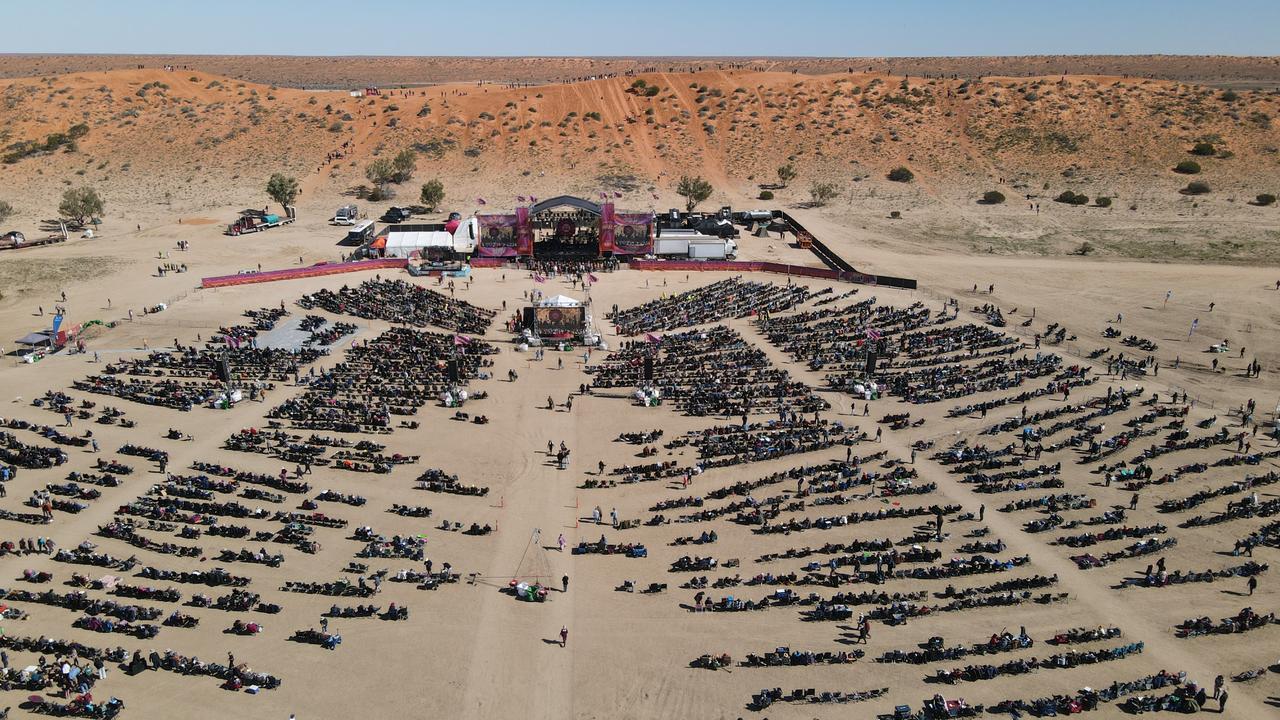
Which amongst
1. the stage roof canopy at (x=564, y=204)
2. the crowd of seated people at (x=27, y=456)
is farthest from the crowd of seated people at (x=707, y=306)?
the crowd of seated people at (x=27, y=456)

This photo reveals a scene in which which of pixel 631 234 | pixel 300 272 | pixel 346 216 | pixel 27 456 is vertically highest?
pixel 346 216

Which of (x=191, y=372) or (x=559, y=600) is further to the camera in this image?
(x=191, y=372)

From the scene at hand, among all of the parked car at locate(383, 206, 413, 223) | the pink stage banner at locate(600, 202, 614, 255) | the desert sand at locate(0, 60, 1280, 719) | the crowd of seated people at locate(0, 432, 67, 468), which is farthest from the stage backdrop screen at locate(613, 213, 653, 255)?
the crowd of seated people at locate(0, 432, 67, 468)

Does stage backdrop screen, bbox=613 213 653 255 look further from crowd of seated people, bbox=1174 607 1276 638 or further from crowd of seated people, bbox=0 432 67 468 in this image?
crowd of seated people, bbox=1174 607 1276 638

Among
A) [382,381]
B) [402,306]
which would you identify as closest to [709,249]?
[402,306]

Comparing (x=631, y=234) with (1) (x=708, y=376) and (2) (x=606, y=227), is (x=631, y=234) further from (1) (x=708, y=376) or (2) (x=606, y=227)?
(1) (x=708, y=376)

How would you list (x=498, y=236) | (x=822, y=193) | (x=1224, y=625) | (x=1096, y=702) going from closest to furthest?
(x=1096, y=702) → (x=1224, y=625) → (x=498, y=236) → (x=822, y=193)
